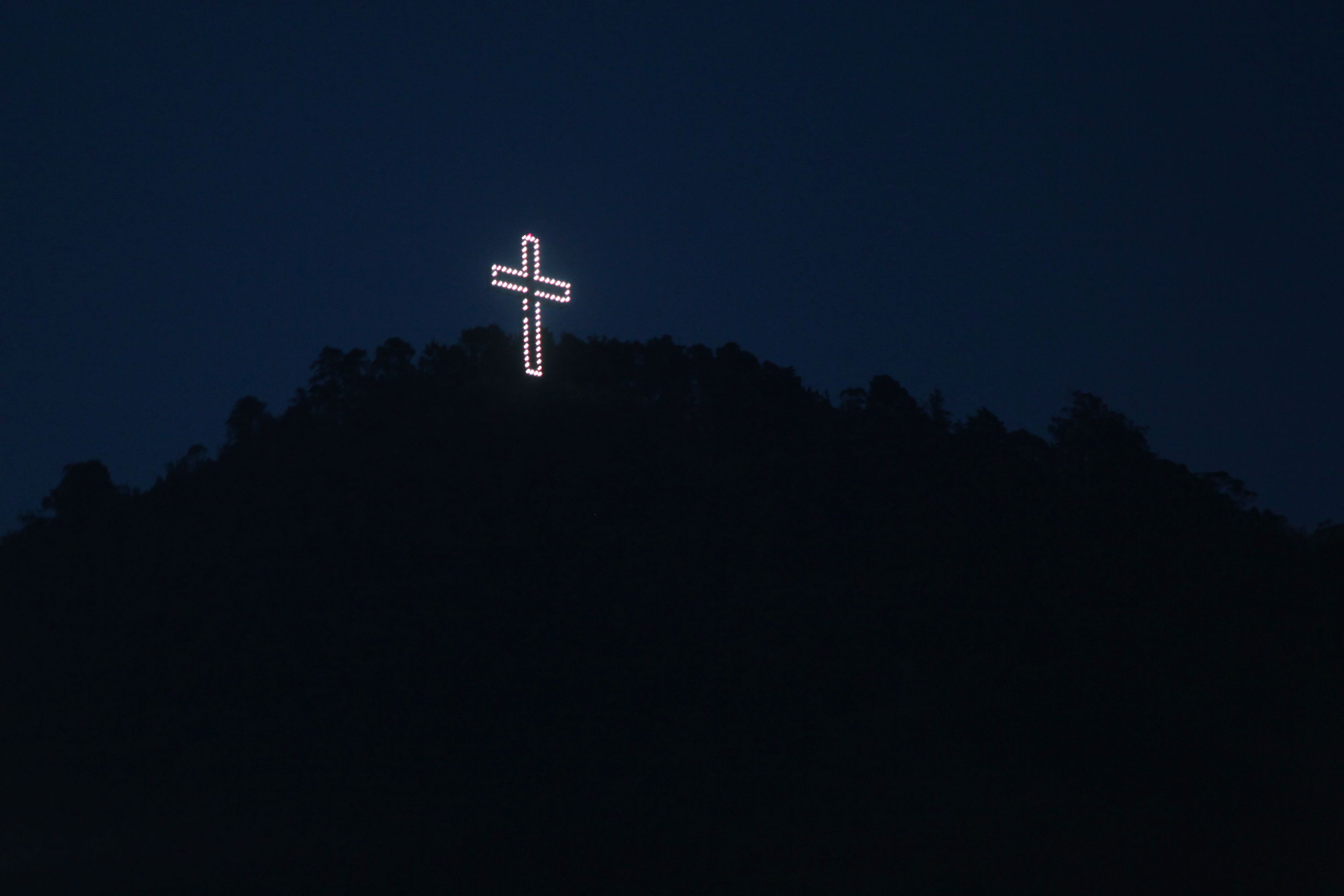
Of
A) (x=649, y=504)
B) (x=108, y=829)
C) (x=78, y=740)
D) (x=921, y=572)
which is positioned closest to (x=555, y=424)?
(x=649, y=504)

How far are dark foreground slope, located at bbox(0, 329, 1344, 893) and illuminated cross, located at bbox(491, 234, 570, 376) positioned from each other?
7.38 m

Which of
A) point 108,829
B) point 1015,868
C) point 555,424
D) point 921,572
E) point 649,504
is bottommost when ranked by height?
point 1015,868

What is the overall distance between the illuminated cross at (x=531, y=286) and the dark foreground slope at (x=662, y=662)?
24.2ft

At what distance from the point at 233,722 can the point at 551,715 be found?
19.7 ft

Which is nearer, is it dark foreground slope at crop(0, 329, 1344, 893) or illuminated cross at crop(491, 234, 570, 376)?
illuminated cross at crop(491, 234, 570, 376)

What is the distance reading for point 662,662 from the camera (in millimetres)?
22578

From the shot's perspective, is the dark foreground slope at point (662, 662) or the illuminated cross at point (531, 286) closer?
the illuminated cross at point (531, 286)

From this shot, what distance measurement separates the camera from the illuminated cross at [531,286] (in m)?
8.98

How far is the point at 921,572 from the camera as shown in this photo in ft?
80.4

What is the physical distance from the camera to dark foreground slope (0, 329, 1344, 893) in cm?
1498

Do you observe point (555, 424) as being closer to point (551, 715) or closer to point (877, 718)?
point (551, 715)

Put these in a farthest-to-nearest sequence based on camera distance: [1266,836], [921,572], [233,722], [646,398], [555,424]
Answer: [646,398] < [555,424] < [921,572] < [233,722] < [1266,836]

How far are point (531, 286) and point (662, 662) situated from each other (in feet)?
47.1

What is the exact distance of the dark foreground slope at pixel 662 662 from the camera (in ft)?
49.1
